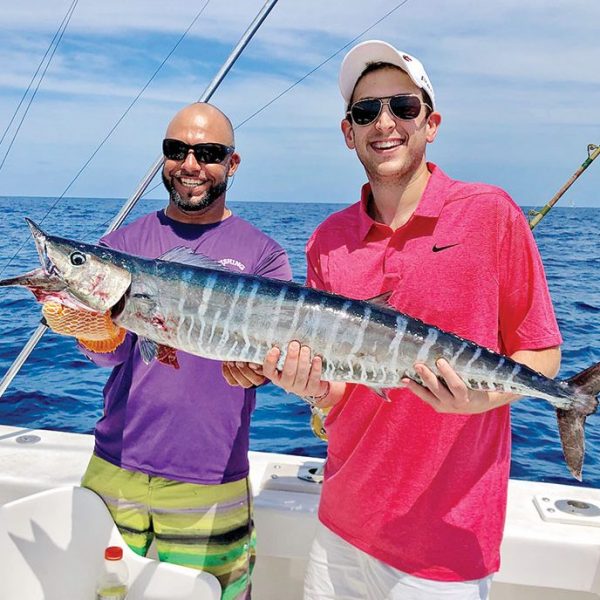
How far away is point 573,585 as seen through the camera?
11.3ft

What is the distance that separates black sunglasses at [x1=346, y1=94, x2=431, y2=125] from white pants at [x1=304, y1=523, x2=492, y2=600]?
1.75 metres

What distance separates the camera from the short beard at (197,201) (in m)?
3.36

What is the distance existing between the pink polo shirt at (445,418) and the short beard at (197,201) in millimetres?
1025

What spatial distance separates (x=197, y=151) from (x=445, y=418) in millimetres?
1806

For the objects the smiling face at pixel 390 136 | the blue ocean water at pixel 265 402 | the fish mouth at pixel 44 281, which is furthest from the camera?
the blue ocean water at pixel 265 402

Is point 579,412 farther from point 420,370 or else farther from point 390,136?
point 390,136

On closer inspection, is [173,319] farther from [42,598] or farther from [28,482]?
[28,482]

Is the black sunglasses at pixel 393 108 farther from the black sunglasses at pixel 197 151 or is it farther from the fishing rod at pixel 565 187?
the fishing rod at pixel 565 187

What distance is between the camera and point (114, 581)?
3090 millimetres

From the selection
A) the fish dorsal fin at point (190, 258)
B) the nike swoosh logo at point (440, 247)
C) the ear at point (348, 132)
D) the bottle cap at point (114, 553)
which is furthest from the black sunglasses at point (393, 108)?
the bottle cap at point (114, 553)

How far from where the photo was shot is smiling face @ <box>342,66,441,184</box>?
2680 millimetres

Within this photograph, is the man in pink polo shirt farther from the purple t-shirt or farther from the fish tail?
the purple t-shirt

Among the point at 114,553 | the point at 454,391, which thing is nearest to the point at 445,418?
the point at 454,391

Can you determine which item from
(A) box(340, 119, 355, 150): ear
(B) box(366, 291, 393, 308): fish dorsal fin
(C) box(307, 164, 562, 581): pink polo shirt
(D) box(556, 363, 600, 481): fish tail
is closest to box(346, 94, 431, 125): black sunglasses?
(A) box(340, 119, 355, 150): ear
